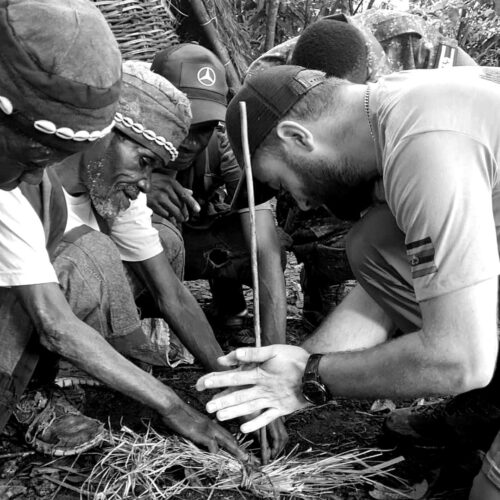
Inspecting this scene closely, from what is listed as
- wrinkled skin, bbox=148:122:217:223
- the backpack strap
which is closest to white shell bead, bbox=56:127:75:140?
wrinkled skin, bbox=148:122:217:223

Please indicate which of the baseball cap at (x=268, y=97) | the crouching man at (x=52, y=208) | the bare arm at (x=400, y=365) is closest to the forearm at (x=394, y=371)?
the bare arm at (x=400, y=365)

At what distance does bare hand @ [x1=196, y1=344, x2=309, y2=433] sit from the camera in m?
2.08

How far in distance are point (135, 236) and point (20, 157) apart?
43.6 inches

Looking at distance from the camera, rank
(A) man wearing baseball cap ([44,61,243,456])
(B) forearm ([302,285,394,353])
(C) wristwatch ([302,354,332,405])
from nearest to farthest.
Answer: (C) wristwatch ([302,354,332,405]) < (B) forearm ([302,285,394,353]) < (A) man wearing baseball cap ([44,61,243,456])

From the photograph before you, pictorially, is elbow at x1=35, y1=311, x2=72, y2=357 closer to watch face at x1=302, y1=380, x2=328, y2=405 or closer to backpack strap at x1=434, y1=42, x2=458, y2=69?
watch face at x1=302, y1=380, x2=328, y2=405

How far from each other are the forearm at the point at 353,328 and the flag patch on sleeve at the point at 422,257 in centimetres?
76

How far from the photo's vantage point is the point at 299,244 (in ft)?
12.4

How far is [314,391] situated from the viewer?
6.51 ft

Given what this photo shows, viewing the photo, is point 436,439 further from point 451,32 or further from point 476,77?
point 451,32

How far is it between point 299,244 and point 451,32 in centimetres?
427

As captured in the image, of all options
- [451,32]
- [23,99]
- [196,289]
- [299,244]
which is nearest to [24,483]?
[23,99]

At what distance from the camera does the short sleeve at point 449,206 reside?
1.59 m

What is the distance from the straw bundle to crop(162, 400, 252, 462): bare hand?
0.10ft

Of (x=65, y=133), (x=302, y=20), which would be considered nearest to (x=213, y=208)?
(x=65, y=133)
